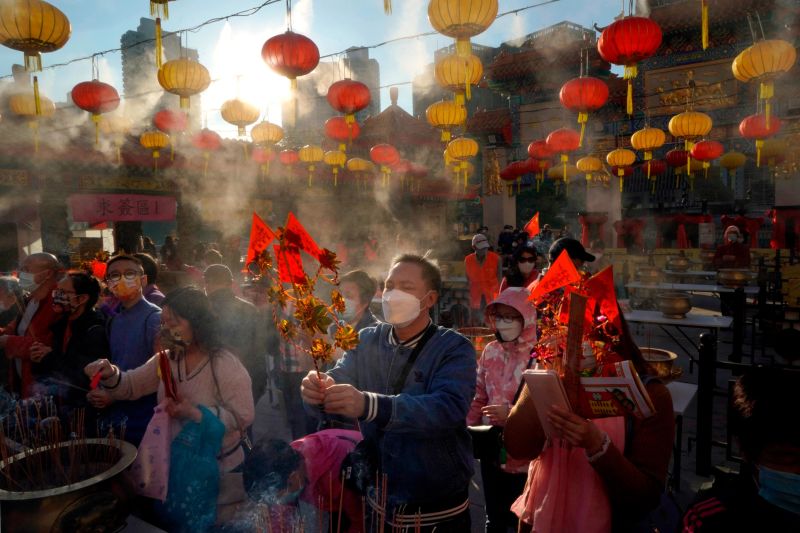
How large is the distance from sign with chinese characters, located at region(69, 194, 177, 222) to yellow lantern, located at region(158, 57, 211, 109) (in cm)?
710

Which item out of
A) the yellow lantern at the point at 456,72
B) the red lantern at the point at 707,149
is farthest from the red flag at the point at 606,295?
the red lantern at the point at 707,149

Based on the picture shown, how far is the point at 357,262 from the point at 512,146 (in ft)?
21.5

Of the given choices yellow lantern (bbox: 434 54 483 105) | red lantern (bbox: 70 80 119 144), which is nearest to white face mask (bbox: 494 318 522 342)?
yellow lantern (bbox: 434 54 483 105)

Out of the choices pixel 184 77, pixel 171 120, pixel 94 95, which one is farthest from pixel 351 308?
pixel 171 120

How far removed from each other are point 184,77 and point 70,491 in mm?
4864

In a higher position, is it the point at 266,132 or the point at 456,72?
the point at 266,132

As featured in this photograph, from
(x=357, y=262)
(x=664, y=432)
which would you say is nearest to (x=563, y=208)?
(x=357, y=262)

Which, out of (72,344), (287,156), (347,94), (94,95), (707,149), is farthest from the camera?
(287,156)

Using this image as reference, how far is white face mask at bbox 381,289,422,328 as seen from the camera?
73.1 inches

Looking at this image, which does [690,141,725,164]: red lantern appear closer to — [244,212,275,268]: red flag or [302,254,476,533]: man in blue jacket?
[302,254,476,533]: man in blue jacket

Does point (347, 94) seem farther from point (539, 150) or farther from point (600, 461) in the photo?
point (600, 461)

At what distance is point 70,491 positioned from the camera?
157 cm

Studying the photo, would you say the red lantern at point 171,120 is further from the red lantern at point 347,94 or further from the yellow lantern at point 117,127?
the red lantern at point 347,94

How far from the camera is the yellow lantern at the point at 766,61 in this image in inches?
215
